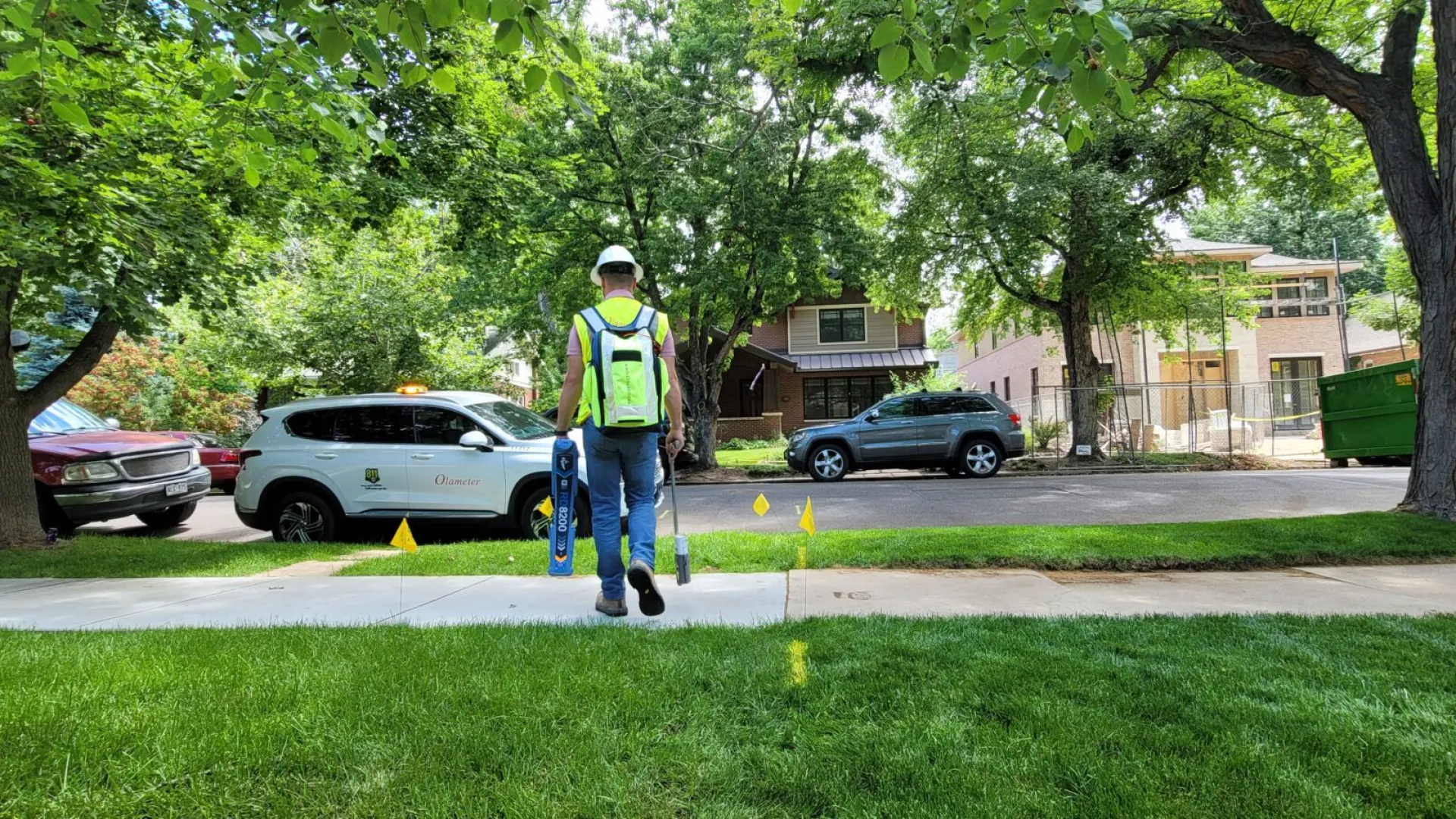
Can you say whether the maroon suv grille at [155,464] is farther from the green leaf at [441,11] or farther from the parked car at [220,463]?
the green leaf at [441,11]

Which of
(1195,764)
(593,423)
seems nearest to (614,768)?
(1195,764)

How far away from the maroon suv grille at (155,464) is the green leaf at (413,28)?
8507 millimetres

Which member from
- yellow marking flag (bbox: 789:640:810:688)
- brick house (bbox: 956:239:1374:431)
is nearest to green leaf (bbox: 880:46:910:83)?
yellow marking flag (bbox: 789:640:810:688)

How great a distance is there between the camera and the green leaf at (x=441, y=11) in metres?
2.60

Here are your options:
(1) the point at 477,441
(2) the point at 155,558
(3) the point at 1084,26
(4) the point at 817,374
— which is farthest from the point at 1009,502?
(4) the point at 817,374

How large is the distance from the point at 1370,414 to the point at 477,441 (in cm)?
1746

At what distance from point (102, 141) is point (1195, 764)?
8.40 meters

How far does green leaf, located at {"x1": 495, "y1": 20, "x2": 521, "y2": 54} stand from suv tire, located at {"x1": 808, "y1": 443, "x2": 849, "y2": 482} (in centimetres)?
1274

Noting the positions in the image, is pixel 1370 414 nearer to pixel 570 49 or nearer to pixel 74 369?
pixel 570 49

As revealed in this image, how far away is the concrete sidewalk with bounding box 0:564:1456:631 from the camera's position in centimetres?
440

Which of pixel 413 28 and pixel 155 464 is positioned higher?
pixel 413 28

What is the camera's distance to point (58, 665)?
3.32m

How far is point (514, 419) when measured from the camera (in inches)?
333

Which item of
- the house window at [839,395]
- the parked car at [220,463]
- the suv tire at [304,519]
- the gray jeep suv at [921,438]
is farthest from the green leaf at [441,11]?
the house window at [839,395]
